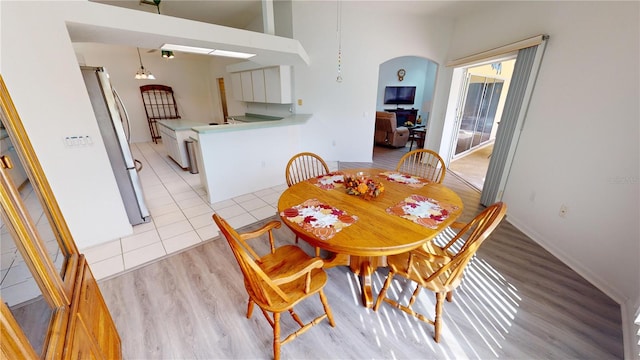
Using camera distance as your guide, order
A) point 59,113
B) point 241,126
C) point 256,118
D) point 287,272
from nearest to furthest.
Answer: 1. point 287,272
2. point 59,113
3. point 241,126
4. point 256,118

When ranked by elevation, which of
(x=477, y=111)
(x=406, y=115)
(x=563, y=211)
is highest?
(x=477, y=111)

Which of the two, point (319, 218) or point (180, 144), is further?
point (180, 144)

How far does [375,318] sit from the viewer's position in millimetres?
1644

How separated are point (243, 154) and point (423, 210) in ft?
8.79

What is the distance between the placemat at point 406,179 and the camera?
2061 mm

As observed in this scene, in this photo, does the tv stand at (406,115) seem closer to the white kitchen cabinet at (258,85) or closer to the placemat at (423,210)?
the white kitchen cabinet at (258,85)

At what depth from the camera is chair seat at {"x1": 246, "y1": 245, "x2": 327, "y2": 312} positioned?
4.15 feet

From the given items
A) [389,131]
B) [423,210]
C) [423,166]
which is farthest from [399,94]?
[423,210]

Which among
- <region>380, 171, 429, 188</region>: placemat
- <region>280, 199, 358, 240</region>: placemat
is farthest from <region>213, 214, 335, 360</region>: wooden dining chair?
<region>380, 171, 429, 188</region>: placemat

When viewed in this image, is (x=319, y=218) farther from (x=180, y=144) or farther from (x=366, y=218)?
(x=180, y=144)

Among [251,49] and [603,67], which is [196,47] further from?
[603,67]

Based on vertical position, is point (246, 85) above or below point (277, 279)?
above

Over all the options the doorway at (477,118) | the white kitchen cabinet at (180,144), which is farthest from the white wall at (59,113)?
the doorway at (477,118)

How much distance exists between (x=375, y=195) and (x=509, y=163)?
2296 millimetres
